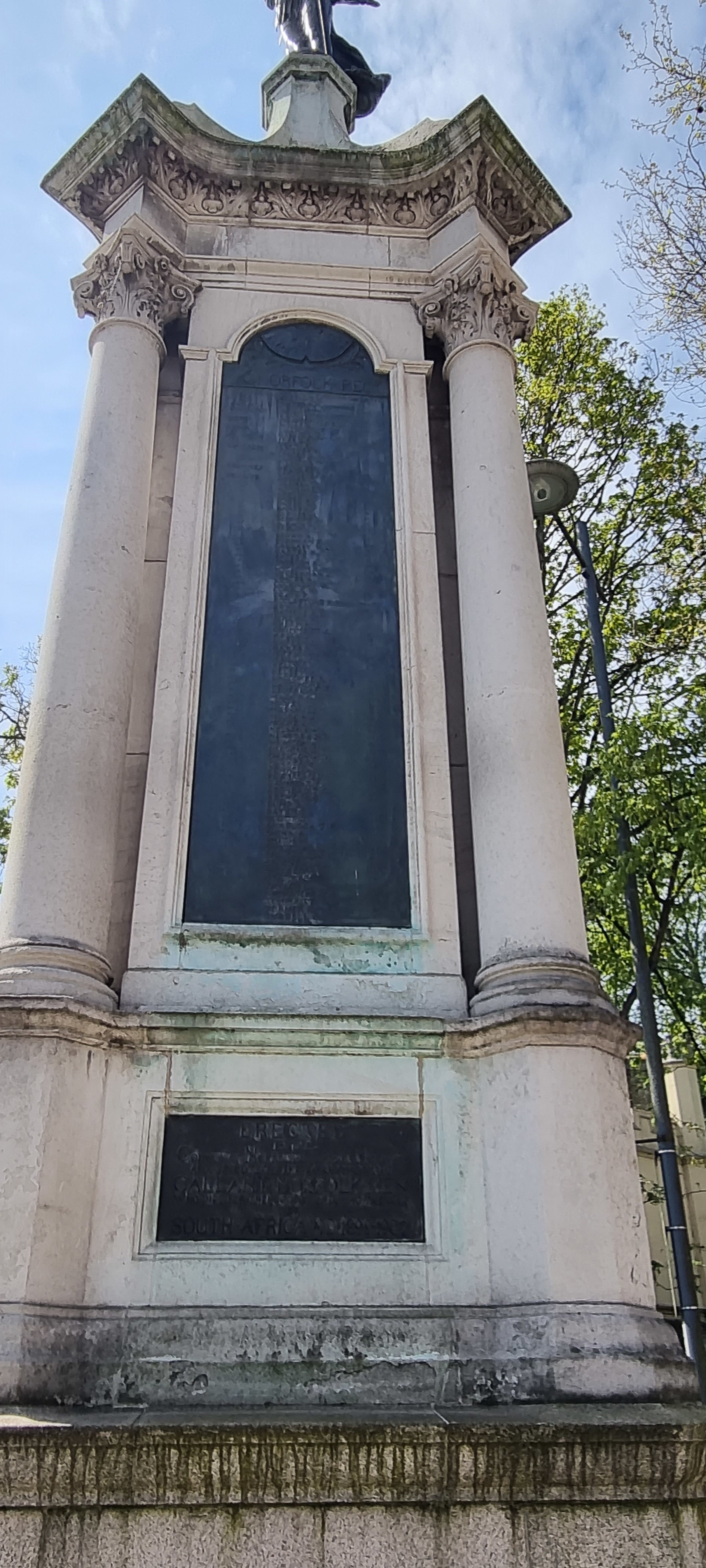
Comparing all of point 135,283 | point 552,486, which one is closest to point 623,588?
point 552,486

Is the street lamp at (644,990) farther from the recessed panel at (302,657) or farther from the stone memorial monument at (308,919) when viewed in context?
the stone memorial monument at (308,919)

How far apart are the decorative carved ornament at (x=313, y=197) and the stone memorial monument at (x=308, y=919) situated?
0.03 m

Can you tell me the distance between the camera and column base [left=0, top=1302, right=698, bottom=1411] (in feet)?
17.7

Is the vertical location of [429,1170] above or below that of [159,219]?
below

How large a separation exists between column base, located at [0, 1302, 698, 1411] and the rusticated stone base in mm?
467

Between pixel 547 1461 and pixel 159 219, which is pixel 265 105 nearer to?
pixel 159 219

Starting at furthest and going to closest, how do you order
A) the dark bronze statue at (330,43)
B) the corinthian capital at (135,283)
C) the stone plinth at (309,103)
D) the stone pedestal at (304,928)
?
the dark bronze statue at (330,43) → the stone plinth at (309,103) → the corinthian capital at (135,283) → the stone pedestal at (304,928)

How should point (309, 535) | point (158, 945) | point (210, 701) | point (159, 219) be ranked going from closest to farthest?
point (158, 945) < point (210, 701) < point (309, 535) < point (159, 219)

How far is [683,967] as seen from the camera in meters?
23.9

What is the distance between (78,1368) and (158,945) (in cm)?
223

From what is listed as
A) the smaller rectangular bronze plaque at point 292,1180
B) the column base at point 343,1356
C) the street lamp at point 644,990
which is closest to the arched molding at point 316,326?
the street lamp at point 644,990

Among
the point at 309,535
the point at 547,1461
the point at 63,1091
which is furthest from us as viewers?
the point at 309,535

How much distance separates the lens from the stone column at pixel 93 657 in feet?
21.5

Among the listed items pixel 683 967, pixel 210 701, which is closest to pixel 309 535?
pixel 210 701
